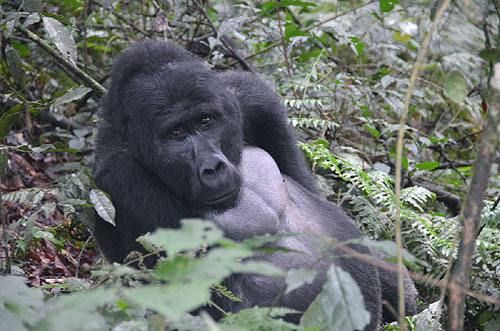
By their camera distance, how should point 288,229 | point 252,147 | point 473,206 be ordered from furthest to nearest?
point 252,147 → point 288,229 → point 473,206

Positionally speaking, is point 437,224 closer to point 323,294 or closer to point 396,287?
point 396,287

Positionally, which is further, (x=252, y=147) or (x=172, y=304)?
(x=252, y=147)

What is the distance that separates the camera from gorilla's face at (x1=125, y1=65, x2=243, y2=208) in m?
2.97

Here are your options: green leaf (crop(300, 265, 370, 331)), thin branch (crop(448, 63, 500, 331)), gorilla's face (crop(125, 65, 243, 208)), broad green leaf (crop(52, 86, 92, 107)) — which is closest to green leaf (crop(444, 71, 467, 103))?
thin branch (crop(448, 63, 500, 331))

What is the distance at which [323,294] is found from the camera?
4.90ft

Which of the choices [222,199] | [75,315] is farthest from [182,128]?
[75,315]

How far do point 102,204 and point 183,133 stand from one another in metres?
0.61

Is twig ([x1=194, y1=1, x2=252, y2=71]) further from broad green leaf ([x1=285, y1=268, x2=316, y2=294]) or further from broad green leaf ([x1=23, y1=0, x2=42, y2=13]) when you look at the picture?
broad green leaf ([x1=285, y1=268, x2=316, y2=294])

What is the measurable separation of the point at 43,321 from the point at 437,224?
303 centimetres

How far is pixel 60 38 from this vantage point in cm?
316

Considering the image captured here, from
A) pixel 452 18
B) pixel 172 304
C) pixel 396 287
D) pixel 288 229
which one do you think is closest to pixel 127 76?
pixel 288 229

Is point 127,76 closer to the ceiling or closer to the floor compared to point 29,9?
closer to the floor

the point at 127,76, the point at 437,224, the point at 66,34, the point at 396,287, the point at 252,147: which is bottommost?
the point at 396,287

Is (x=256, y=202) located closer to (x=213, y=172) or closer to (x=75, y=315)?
(x=213, y=172)
